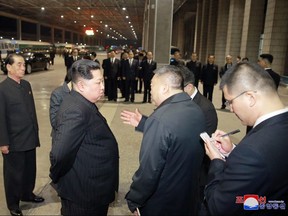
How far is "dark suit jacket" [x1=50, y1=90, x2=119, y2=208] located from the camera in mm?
2328

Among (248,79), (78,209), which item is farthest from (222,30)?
(248,79)

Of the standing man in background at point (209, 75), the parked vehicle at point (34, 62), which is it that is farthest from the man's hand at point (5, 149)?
the parked vehicle at point (34, 62)

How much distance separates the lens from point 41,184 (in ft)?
15.8

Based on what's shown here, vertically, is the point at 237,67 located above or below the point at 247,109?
above

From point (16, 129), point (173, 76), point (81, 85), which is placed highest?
point (173, 76)

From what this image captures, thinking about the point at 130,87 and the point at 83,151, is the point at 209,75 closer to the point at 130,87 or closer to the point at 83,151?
the point at 130,87

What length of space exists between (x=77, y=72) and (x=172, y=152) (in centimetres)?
103

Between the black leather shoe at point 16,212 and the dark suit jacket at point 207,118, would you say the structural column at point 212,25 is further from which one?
the black leather shoe at point 16,212

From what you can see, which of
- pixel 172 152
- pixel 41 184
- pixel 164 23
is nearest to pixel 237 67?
pixel 172 152

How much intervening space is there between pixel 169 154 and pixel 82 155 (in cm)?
73

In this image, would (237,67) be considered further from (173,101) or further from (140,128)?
(140,128)

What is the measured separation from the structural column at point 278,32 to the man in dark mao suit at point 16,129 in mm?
14474

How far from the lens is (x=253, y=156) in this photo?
1.53 m

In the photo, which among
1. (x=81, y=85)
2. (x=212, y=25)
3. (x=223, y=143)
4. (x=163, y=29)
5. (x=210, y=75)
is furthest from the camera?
(x=212, y=25)
